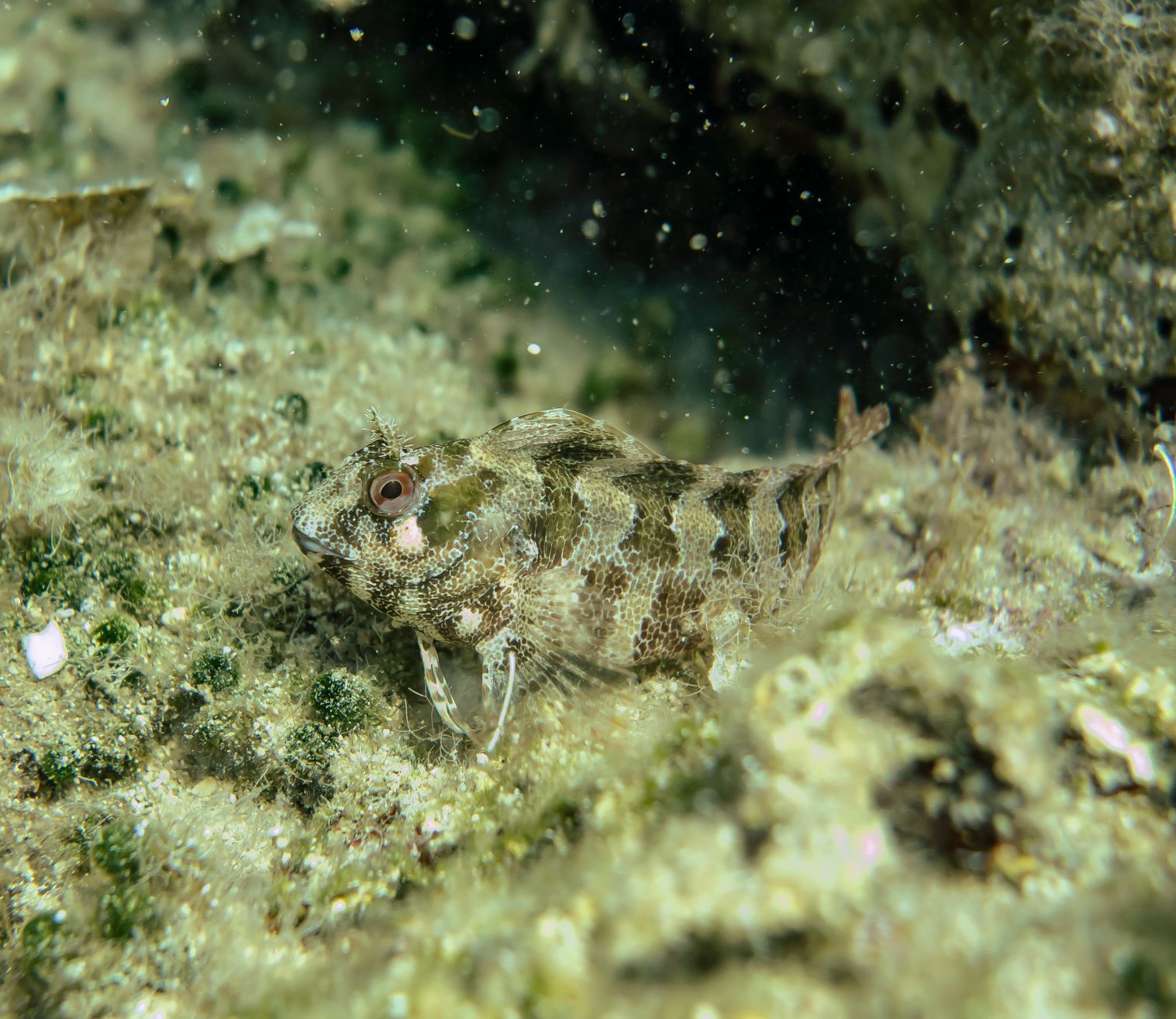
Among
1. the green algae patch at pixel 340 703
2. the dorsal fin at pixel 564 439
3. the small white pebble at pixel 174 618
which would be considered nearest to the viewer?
the green algae patch at pixel 340 703

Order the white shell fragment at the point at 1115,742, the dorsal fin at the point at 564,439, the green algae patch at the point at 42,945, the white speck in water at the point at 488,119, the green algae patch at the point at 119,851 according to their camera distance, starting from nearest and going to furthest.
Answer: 1. the white shell fragment at the point at 1115,742
2. the green algae patch at the point at 42,945
3. the green algae patch at the point at 119,851
4. the dorsal fin at the point at 564,439
5. the white speck in water at the point at 488,119

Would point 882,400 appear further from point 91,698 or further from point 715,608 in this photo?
point 91,698

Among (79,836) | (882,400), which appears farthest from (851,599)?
(79,836)

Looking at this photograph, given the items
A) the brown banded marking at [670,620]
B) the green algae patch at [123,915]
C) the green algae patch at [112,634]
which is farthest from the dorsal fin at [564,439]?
the green algae patch at [123,915]

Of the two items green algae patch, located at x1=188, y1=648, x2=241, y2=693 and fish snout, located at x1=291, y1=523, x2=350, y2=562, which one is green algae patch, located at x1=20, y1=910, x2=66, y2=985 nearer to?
green algae patch, located at x1=188, y1=648, x2=241, y2=693

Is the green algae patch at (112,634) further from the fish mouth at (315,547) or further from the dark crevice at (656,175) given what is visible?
the dark crevice at (656,175)

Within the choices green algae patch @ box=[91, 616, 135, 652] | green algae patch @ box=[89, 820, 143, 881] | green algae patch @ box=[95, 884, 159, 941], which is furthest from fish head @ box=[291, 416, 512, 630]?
green algae patch @ box=[95, 884, 159, 941]

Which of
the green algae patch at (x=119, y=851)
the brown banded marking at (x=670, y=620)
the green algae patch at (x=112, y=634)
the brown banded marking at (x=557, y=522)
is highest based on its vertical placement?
the brown banded marking at (x=557, y=522)

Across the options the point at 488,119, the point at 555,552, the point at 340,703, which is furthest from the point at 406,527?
the point at 488,119
